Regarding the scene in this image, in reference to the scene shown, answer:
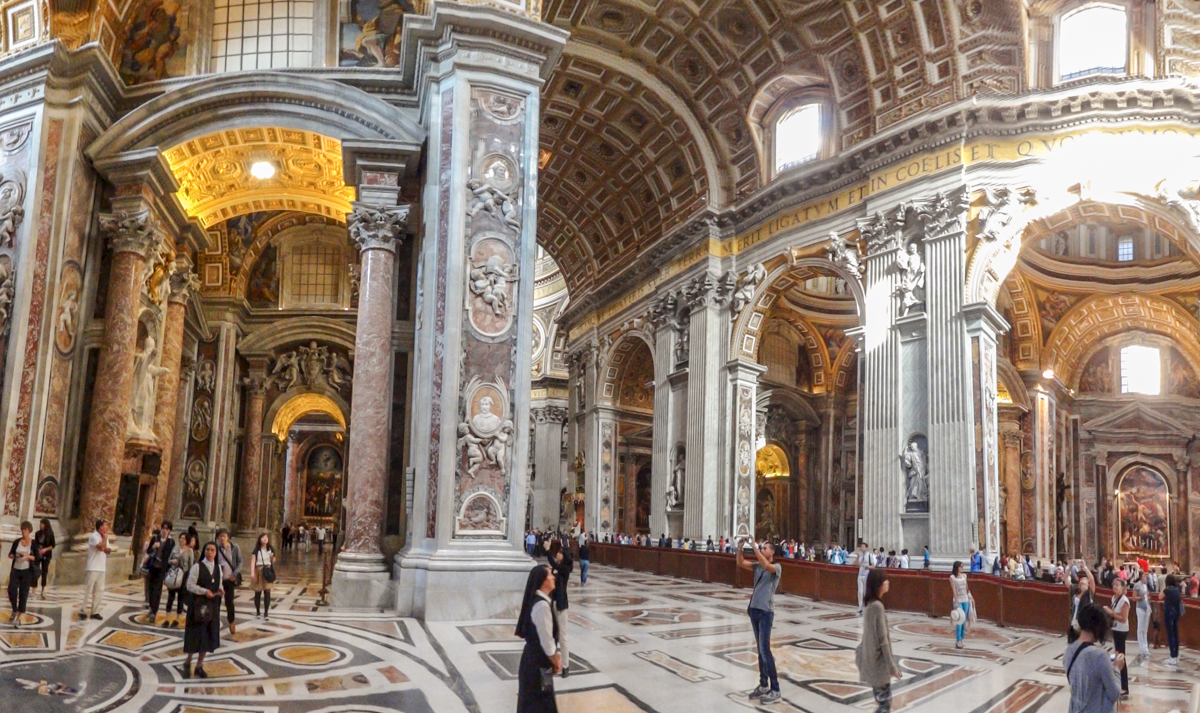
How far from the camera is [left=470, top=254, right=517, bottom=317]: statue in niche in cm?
1266

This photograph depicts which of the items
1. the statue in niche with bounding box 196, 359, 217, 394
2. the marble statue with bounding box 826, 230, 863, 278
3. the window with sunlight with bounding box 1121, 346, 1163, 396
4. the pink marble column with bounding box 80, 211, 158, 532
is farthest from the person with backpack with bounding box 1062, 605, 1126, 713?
the window with sunlight with bounding box 1121, 346, 1163, 396

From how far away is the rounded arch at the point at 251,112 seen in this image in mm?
14797

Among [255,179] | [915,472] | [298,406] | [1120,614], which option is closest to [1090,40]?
[915,472]

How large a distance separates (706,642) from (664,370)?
1681 centimetres

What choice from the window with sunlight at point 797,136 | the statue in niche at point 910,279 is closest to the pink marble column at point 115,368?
the statue in niche at point 910,279

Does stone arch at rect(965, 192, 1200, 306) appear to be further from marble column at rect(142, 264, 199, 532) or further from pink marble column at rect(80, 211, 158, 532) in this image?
marble column at rect(142, 264, 199, 532)

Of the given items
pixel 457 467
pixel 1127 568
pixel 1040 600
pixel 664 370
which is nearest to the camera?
pixel 457 467

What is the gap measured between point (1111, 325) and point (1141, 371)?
101 inches

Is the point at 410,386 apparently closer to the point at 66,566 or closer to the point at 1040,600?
the point at 66,566

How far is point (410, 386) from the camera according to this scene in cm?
1427

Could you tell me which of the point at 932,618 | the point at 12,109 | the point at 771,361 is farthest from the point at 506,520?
the point at 771,361

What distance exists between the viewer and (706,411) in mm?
24609

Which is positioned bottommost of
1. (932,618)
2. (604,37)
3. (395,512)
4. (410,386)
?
(932,618)

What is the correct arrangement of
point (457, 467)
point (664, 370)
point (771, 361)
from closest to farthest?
1. point (457, 467)
2. point (664, 370)
3. point (771, 361)
